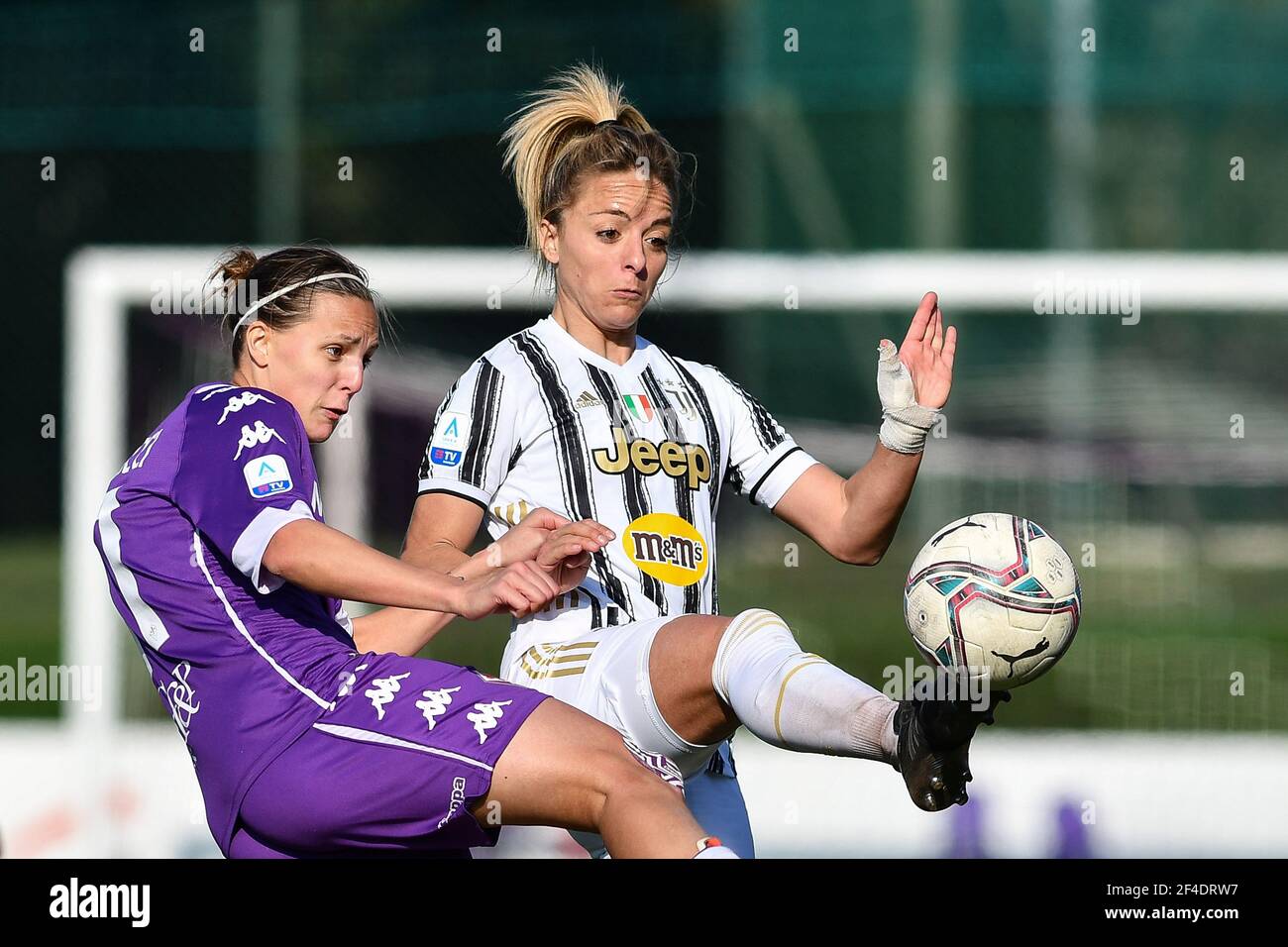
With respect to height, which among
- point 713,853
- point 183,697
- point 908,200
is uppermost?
point 908,200

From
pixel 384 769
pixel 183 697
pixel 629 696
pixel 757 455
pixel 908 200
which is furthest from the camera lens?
pixel 908 200

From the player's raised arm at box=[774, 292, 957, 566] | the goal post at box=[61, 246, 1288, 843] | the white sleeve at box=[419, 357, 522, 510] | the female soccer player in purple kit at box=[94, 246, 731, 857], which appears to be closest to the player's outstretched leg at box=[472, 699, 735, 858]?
the female soccer player in purple kit at box=[94, 246, 731, 857]

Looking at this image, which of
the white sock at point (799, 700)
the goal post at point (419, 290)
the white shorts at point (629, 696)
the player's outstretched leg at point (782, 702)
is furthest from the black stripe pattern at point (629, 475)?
the goal post at point (419, 290)

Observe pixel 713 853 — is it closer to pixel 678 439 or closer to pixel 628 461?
pixel 628 461

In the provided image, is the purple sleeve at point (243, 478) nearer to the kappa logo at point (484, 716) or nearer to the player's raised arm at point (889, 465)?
the kappa logo at point (484, 716)

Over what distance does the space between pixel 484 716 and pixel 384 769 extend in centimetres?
18

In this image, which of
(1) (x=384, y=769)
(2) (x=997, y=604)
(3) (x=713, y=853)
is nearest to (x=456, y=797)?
(1) (x=384, y=769)

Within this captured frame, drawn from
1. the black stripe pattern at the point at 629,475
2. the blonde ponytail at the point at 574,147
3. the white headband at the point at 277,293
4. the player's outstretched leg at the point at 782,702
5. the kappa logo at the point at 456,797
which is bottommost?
the kappa logo at the point at 456,797

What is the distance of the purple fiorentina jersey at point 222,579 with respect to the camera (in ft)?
8.46

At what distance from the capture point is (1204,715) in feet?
28.4

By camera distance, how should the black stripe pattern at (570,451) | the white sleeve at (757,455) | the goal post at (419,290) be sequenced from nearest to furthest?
1. the black stripe pattern at (570,451)
2. the white sleeve at (757,455)
3. the goal post at (419,290)

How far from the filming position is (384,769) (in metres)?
2.57

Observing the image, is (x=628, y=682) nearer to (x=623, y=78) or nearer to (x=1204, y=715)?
(x=1204, y=715)
